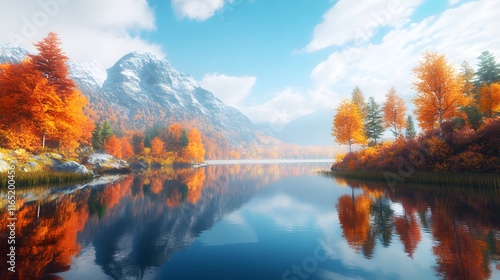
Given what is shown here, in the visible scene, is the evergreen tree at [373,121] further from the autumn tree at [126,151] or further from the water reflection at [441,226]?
the autumn tree at [126,151]

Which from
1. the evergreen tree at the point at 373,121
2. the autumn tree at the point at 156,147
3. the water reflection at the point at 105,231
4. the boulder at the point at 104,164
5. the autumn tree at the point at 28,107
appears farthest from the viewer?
the autumn tree at the point at 156,147

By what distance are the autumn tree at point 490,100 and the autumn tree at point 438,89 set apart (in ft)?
14.1

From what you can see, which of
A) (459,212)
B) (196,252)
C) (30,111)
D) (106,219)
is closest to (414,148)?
(459,212)

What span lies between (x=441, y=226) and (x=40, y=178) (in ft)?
115

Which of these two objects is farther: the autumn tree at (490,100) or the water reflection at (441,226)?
the autumn tree at (490,100)

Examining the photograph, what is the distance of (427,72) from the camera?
35.2 meters

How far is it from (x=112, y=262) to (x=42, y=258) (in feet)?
7.54

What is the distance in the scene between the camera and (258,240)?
11.9m

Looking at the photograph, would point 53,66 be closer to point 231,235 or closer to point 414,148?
point 231,235

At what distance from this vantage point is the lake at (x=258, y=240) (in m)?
8.05

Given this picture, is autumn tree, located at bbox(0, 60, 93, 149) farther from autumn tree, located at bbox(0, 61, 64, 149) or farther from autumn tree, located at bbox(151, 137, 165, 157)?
autumn tree, located at bbox(151, 137, 165, 157)

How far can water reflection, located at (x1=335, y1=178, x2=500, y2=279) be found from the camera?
8.08 m

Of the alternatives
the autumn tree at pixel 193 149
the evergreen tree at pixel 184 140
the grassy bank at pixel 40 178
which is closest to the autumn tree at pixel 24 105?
the grassy bank at pixel 40 178

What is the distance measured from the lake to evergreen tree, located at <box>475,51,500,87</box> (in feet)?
122
